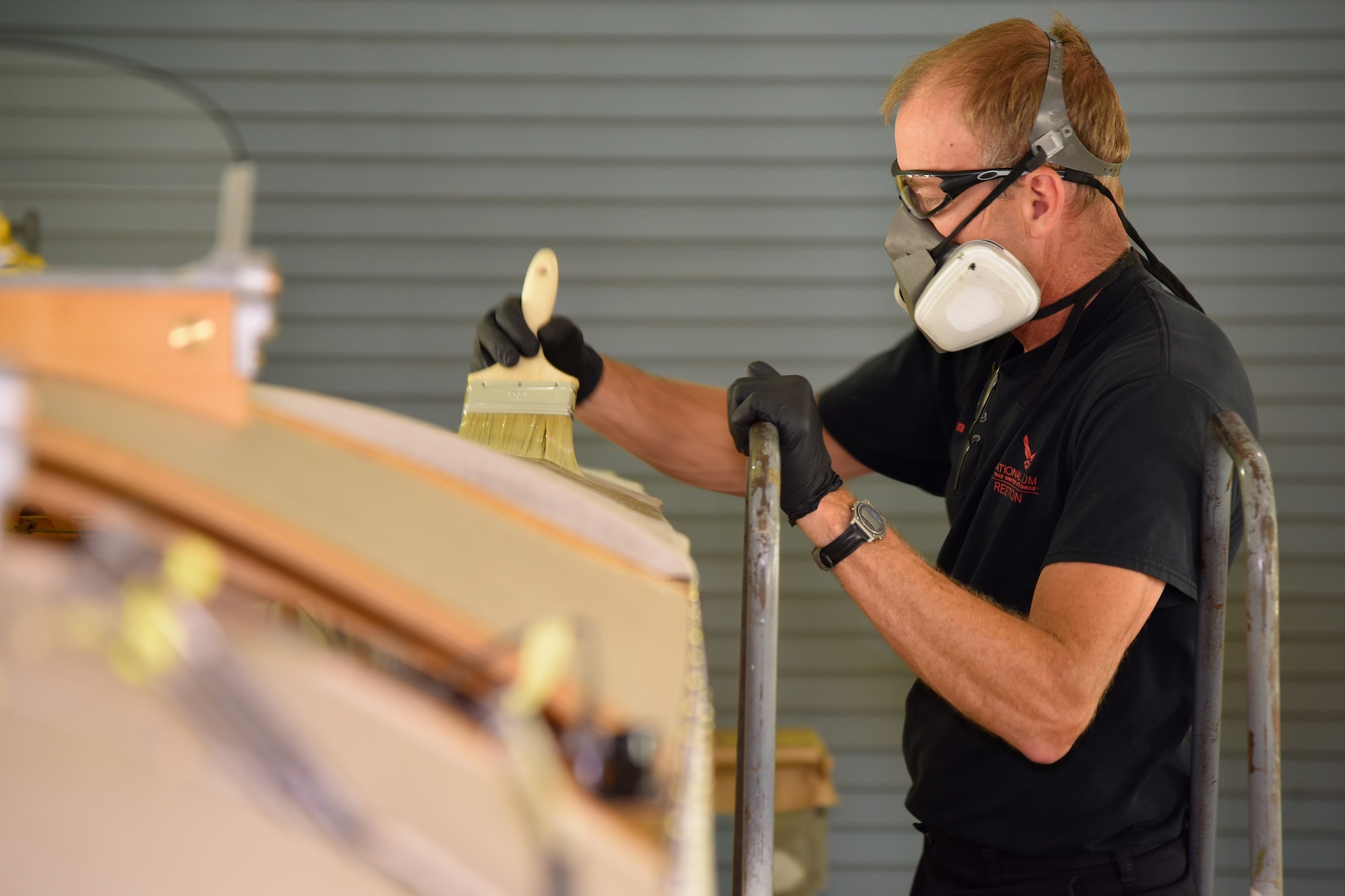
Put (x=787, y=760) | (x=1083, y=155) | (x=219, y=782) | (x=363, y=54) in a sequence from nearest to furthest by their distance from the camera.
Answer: (x=219, y=782)
(x=1083, y=155)
(x=787, y=760)
(x=363, y=54)

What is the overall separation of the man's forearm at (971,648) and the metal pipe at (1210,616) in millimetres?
144

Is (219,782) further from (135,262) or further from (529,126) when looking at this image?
(529,126)

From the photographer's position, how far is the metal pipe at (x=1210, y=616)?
4.21 feet

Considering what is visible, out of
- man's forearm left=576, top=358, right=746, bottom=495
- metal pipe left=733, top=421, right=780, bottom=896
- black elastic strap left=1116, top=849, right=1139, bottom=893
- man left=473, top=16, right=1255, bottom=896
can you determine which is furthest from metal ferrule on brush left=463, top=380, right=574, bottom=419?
black elastic strap left=1116, top=849, right=1139, bottom=893

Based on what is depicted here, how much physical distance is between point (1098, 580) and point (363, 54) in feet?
9.33

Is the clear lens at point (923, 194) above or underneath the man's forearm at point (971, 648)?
above

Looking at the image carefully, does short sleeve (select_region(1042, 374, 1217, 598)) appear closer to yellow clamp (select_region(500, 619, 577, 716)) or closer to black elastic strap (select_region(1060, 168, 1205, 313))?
black elastic strap (select_region(1060, 168, 1205, 313))

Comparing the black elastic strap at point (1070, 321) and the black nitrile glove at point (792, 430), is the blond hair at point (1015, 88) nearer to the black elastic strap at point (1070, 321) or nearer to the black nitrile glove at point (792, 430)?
the black elastic strap at point (1070, 321)

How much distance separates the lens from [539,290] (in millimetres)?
1453

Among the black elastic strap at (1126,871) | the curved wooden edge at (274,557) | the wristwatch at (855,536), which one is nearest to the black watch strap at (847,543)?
the wristwatch at (855,536)

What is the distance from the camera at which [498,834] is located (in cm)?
55

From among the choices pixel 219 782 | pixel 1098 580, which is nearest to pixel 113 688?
pixel 219 782

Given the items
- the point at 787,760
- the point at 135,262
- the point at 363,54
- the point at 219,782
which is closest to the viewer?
the point at 219,782

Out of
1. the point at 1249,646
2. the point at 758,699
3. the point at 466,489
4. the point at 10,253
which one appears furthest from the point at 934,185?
the point at 10,253
